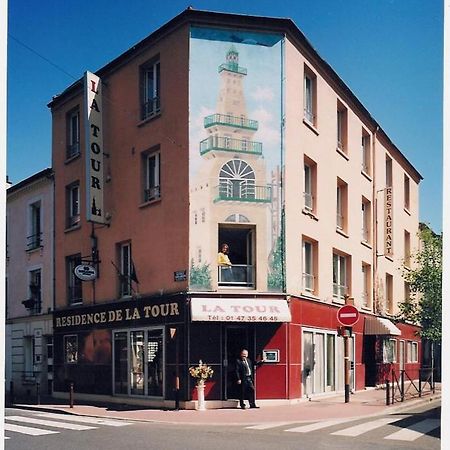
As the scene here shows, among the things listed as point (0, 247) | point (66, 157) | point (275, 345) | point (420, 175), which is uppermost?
point (66, 157)

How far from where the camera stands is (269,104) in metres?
12.2

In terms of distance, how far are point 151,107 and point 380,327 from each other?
26.2ft

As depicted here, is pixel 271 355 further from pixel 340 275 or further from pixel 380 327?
pixel 380 327

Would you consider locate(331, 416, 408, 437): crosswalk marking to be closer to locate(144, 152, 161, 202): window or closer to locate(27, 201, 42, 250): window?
locate(27, 201, 42, 250): window

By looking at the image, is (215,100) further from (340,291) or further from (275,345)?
(340,291)

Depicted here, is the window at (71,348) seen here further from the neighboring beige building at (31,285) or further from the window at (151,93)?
the window at (151,93)

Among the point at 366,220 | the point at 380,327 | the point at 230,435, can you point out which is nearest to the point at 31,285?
the point at 230,435

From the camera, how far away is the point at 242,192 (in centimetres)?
1270

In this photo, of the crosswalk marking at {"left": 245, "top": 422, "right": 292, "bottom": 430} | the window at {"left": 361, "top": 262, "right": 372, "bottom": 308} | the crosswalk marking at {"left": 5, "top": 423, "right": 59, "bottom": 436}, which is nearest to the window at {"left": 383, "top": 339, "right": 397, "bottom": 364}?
the window at {"left": 361, "top": 262, "right": 372, "bottom": 308}

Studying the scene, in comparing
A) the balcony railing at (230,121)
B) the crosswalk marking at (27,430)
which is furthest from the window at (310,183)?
the crosswalk marking at (27,430)

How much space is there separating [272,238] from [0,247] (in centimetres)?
775

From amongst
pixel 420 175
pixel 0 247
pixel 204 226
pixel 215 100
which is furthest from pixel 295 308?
pixel 0 247

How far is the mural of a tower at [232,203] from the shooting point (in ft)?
40.2

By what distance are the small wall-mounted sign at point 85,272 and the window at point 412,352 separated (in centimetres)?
665
